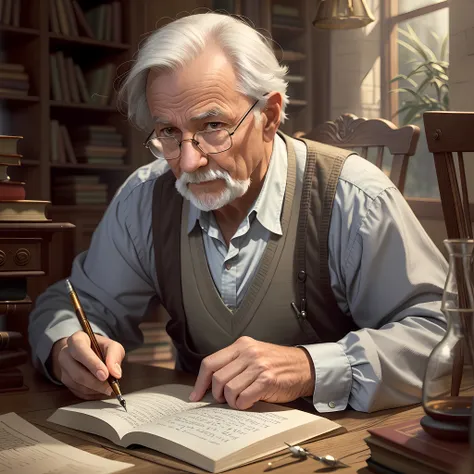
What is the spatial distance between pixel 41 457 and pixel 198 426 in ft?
0.72

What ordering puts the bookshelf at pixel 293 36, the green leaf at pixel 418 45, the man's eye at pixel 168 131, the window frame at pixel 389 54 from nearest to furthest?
the man's eye at pixel 168 131
the green leaf at pixel 418 45
the window frame at pixel 389 54
the bookshelf at pixel 293 36

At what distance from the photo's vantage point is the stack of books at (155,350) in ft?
14.4

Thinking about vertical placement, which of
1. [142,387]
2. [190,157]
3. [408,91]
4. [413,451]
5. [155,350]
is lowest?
[155,350]

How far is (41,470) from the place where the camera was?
3.48 feet

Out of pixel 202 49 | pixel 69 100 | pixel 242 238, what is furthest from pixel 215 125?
pixel 69 100

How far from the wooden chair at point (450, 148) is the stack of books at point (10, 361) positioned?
89 cm

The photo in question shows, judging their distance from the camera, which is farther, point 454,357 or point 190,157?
point 190,157

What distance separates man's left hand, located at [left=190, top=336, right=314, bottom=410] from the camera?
1266 mm

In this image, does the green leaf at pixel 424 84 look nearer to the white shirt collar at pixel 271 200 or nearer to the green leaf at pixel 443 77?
the green leaf at pixel 443 77

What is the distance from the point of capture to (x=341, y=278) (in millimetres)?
1683

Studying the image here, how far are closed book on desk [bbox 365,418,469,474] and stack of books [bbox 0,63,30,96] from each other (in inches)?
170

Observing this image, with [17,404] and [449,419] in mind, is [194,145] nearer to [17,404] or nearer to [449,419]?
[17,404]

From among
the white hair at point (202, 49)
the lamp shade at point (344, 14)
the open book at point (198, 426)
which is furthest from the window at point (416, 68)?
the open book at point (198, 426)

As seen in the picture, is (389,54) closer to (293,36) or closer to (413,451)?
(293,36)
